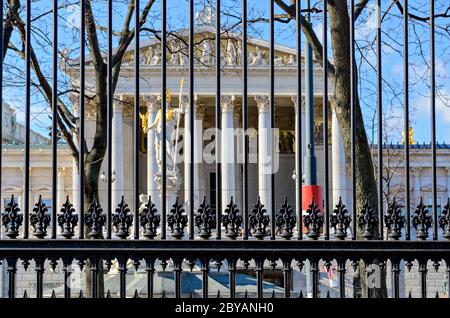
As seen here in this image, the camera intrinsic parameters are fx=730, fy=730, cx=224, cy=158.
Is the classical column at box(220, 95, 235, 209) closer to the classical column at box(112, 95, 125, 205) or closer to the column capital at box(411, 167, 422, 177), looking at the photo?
the classical column at box(112, 95, 125, 205)

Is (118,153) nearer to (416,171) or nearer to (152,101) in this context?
(152,101)

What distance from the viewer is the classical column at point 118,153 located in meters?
39.1

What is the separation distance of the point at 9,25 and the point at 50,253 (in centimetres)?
491

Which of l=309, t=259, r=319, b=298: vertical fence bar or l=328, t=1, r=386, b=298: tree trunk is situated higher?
l=328, t=1, r=386, b=298: tree trunk

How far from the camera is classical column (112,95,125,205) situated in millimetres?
39094

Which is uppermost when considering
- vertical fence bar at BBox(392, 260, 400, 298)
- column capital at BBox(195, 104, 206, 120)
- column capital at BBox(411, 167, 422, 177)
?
column capital at BBox(195, 104, 206, 120)

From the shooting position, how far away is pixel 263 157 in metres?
34.4

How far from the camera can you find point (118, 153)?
137 feet

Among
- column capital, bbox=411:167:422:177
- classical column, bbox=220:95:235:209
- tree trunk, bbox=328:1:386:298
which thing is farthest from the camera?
classical column, bbox=220:95:235:209

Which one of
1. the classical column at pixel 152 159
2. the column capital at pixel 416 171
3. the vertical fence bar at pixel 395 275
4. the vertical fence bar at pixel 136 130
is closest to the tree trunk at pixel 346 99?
the vertical fence bar at pixel 395 275

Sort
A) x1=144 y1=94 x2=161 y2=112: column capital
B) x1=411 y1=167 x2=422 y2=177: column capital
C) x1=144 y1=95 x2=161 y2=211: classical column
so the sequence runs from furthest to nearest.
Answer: x1=144 y1=94 x2=161 y2=112: column capital < x1=144 y1=95 x2=161 y2=211: classical column < x1=411 y1=167 x2=422 y2=177: column capital

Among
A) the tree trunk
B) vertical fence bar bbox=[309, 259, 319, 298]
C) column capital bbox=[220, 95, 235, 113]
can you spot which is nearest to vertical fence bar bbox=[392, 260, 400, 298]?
vertical fence bar bbox=[309, 259, 319, 298]

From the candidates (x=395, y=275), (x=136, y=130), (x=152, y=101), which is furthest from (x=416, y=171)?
(x=136, y=130)
